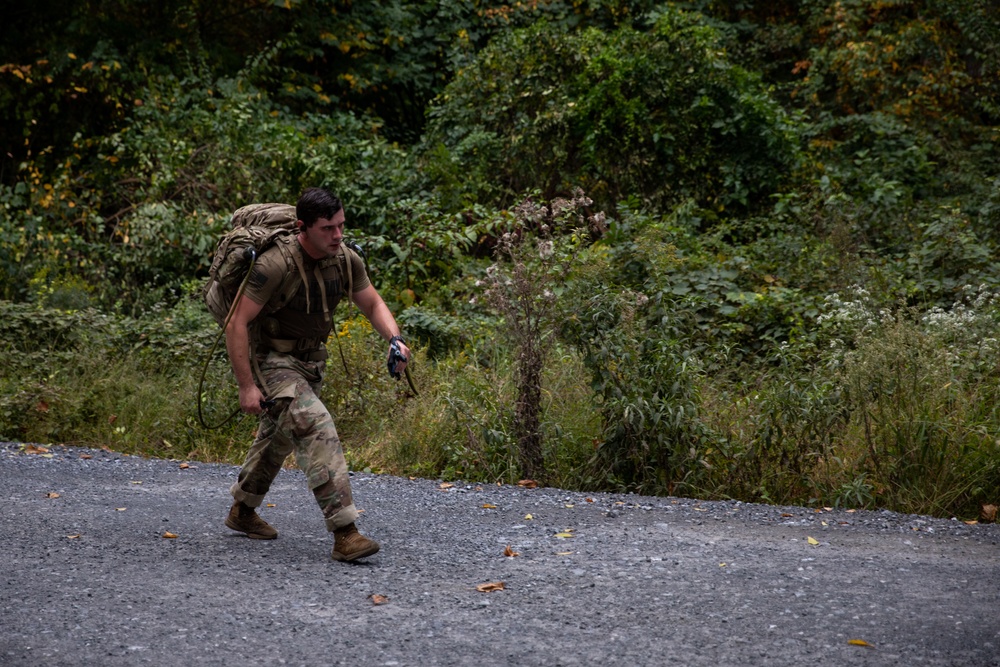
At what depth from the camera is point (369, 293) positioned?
5.70m

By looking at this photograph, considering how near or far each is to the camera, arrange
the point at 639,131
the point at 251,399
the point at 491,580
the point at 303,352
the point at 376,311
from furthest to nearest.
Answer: the point at 639,131 → the point at 376,311 → the point at 303,352 → the point at 251,399 → the point at 491,580

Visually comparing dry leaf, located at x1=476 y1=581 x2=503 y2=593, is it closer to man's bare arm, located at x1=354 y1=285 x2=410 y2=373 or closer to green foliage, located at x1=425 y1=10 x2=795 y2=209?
man's bare arm, located at x1=354 y1=285 x2=410 y2=373

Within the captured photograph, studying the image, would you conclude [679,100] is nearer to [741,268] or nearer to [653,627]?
[741,268]

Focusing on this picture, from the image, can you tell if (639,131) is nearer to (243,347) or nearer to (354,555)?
(243,347)

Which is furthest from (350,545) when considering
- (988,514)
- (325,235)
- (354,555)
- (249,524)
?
(988,514)

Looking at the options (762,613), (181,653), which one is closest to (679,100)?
(762,613)

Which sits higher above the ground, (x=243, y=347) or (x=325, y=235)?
(x=325, y=235)

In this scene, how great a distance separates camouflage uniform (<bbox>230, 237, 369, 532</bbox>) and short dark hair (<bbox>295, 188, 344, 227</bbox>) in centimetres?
24

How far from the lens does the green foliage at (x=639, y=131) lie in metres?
13.3

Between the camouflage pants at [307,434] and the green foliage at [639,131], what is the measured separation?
773cm

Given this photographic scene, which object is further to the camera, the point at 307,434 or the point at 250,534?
the point at 250,534

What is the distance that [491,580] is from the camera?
508 cm

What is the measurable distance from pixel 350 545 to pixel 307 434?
56 cm

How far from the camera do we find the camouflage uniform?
522 centimetres
